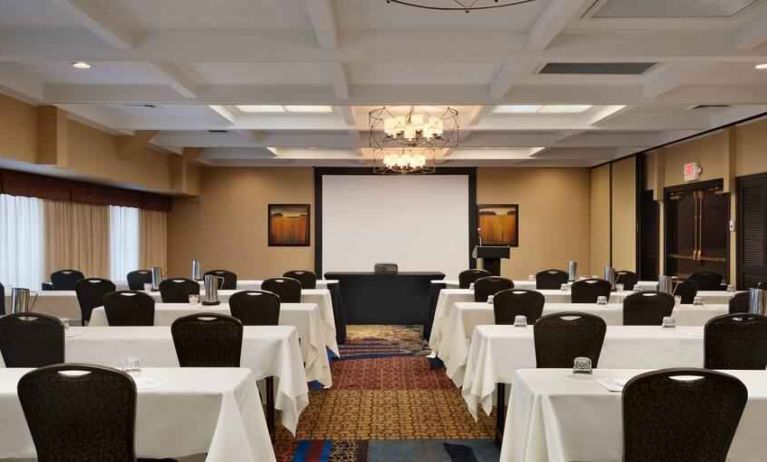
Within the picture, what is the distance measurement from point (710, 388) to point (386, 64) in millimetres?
4758

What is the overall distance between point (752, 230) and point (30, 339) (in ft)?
26.2

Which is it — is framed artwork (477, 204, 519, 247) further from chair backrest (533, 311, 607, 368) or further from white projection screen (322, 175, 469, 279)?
chair backrest (533, 311, 607, 368)

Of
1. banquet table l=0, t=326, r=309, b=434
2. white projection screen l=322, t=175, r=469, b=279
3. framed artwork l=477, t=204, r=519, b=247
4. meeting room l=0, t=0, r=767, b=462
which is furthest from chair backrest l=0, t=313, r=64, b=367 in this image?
framed artwork l=477, t=204, r=519, b=247

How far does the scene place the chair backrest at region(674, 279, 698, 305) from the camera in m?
6.81

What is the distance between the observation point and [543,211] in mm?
14570

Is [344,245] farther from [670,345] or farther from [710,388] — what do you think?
[710,388]

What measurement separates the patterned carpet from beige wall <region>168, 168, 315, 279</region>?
7300mm

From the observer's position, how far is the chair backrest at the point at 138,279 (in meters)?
8.72

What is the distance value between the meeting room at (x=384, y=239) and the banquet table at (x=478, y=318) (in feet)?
0.09

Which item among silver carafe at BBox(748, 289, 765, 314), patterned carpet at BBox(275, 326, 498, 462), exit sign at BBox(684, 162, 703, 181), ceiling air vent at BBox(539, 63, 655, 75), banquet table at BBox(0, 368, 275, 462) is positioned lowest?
patterned carpet at BBox(275, 326, 498, 462)

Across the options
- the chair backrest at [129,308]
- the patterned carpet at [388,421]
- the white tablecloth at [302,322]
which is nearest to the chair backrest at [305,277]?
the patterned carpet at [388,421]

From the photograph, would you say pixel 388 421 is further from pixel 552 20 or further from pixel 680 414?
pixel 552 20

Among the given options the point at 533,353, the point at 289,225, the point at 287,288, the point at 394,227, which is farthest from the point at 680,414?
the point at 289,225

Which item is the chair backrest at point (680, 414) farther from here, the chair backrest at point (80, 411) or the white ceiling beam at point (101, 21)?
the white ceiling beam at point (101, 21)
